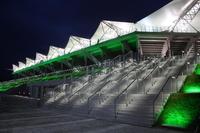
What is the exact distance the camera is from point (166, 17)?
164ft

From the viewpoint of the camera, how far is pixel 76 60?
57.5m

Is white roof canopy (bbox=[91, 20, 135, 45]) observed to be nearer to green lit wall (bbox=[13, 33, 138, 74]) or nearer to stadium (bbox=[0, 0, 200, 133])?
stadium (bbox=[0, 0, 200, 133])

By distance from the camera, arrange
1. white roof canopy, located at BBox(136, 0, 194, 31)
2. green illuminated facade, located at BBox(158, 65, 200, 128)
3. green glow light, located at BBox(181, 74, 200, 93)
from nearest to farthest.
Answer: green illuminated facade, located at BBox(158, 65, 200, 128)
green glow light, located at BBox(181, 74, 200, 93)
white roof canopy, located at BBox(136, 0, 194, 31)

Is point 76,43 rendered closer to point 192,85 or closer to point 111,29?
point 111,29

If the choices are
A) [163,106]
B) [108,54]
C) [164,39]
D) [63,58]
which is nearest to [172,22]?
[164,39]

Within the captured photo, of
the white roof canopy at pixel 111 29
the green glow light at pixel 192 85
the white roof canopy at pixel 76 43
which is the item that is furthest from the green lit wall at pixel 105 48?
the green glow light at pixel 192 85

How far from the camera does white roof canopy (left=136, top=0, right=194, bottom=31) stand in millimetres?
47469

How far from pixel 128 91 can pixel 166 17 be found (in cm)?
3970

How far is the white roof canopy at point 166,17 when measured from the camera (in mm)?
47469

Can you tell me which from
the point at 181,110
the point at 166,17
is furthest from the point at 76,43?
the point at 181,110

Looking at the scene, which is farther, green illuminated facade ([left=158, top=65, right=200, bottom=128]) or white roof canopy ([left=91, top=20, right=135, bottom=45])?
white roof canopy ([left=91, top=20, right=135, bottom=45])

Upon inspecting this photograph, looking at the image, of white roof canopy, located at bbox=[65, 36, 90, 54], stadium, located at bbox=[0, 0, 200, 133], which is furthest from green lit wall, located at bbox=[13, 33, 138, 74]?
white roof canopy, located at bbox=[65, 36, 90, 54]

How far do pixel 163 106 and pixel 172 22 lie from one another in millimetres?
40258

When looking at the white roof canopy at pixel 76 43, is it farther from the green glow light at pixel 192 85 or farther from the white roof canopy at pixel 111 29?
the green glow light at pixel 192 85
